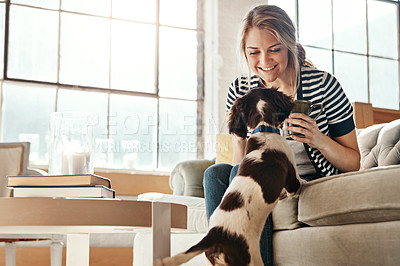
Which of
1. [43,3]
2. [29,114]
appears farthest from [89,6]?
[29,114]

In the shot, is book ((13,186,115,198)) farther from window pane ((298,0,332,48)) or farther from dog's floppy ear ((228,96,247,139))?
window pane ((298,0,332,48))

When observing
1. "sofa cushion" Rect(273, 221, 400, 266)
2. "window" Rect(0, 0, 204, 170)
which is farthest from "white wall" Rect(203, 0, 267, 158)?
"sofa cushion" Rect(273, 221, 400, 266)

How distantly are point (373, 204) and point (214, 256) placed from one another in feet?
1.51

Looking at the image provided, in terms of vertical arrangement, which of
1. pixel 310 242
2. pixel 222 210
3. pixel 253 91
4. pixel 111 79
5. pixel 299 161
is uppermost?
pixel 111 79

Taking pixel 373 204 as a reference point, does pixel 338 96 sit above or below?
above

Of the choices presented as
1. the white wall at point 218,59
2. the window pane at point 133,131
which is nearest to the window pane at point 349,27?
the white wall at point 218,59

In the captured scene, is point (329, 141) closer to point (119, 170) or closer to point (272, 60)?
point (272, 60)

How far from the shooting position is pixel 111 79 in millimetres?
3918

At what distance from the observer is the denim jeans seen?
67.8 inches

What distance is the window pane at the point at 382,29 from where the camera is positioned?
486cm

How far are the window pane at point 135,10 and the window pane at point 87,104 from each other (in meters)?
0.71

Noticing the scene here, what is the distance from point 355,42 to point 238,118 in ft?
11.6

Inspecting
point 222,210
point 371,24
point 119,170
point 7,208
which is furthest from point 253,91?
point 371,24

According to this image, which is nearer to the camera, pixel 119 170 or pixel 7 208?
pixel 7 208
